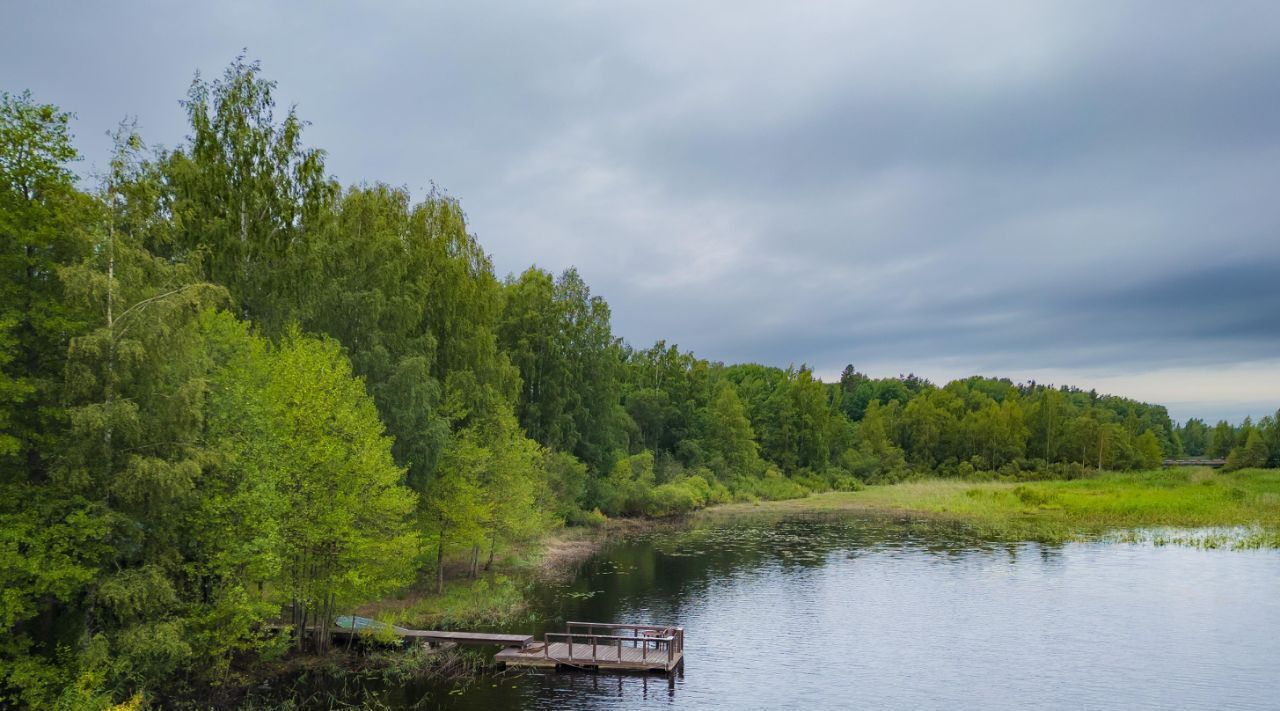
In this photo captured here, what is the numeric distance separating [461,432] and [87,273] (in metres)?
25.5

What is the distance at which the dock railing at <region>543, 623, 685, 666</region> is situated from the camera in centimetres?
3328

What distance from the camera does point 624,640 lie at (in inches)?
1437

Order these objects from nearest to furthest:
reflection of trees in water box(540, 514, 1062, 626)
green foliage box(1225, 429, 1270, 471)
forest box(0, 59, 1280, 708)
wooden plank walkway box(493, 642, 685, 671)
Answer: forest box(0, 59, 1280, 708) < wooden plank walkway box(493, 642, 685, 671) < reflection of trees in water box(540, 514, 1062, 626) < green foliage box(1225, 429, 1270, 471)

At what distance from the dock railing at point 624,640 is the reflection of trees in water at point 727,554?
413cm

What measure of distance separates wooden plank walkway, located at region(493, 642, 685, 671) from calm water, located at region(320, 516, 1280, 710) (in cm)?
62

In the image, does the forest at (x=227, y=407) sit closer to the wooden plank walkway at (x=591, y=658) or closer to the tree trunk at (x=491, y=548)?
the tree trunk at (x=491, y=548)

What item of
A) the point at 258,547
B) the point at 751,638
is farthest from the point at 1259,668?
the point at 258,547

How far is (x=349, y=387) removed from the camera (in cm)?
3406

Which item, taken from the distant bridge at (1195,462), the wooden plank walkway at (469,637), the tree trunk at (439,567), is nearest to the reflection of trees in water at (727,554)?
the wooden plank walkway at (469,637)

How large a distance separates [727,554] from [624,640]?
91.0 ft

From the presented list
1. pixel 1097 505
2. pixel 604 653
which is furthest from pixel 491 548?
pixel 1097 505

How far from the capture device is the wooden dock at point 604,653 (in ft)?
108

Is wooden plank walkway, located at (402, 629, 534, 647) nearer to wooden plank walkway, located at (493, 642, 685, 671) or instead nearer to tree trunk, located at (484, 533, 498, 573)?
→ wooden plank walkway, located at (493, 642, 685, 671)

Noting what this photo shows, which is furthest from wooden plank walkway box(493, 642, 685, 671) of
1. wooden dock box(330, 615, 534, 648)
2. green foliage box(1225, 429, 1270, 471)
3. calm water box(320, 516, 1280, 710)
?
green foliage box(1225, 429, 1270, 471)
